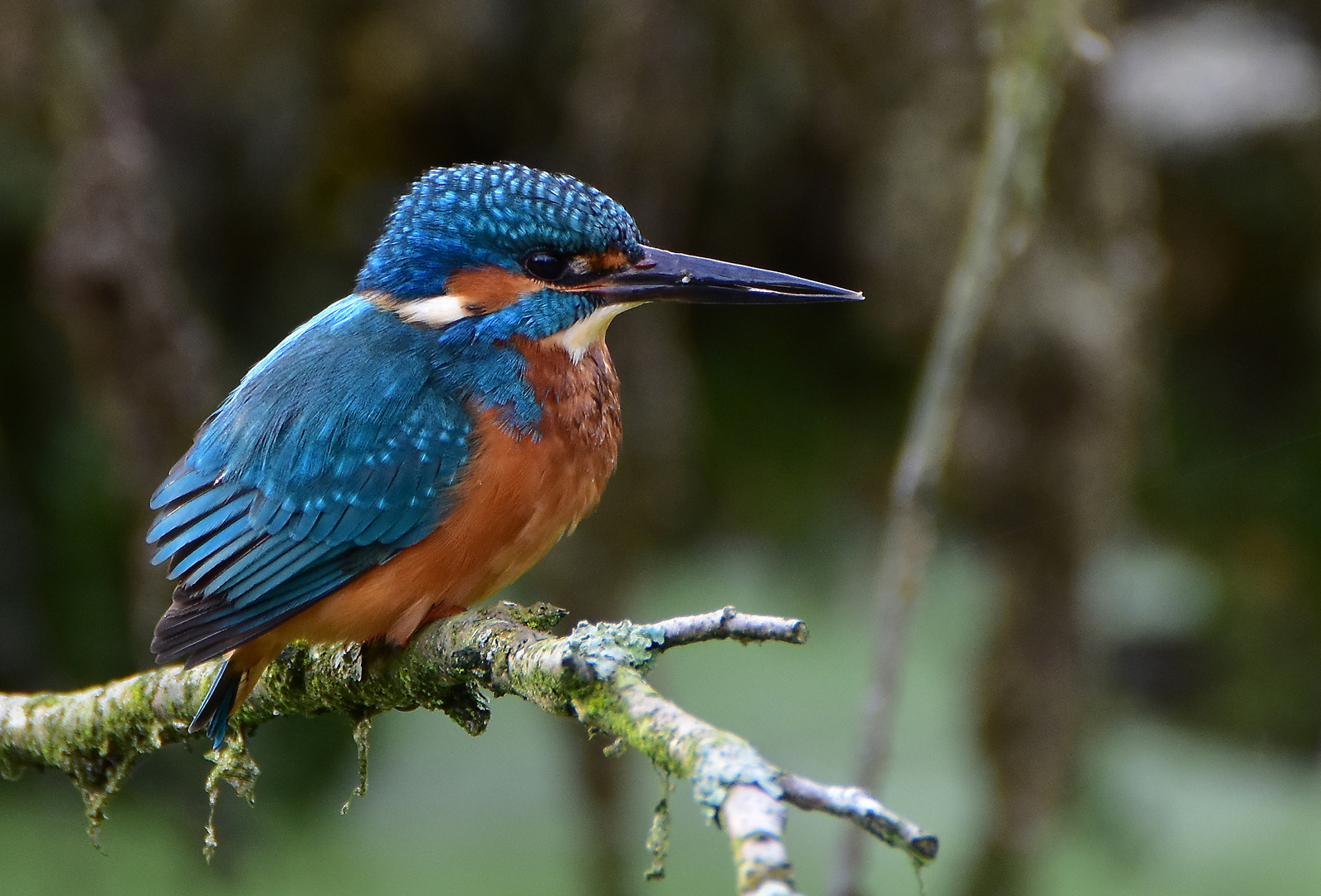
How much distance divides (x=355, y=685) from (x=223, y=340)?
251cm

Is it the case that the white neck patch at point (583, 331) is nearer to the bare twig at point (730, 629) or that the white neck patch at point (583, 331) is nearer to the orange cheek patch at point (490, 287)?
the orange cheek patch at point (490, 287)

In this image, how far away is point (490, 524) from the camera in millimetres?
2119

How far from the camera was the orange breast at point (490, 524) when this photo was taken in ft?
6.74

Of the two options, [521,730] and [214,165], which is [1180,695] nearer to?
[521,730]

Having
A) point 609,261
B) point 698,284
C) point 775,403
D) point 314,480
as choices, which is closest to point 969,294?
point 698,284

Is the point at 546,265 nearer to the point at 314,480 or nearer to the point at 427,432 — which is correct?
the point at 427,432

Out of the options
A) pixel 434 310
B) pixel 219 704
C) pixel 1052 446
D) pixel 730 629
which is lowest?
pixel 219 704

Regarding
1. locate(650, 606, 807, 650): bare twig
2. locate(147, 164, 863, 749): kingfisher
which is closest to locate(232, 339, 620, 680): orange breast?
locate(147, 164, 863, 749): kingfisher

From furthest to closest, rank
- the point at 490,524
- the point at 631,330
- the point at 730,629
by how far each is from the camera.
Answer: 1. the point at 631,330
2. the point at 490,524
3. the point at 730,629

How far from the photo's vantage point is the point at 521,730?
161 inches

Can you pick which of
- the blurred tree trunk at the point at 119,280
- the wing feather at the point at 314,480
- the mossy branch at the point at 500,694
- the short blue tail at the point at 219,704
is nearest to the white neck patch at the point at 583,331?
the wing feather at the point at 314,480

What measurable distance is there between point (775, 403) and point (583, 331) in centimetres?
230

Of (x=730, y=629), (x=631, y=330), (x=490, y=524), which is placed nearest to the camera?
(x=730, y=629)

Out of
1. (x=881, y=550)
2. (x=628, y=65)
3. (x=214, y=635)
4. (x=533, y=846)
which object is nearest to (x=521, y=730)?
(x=533, y=846)
